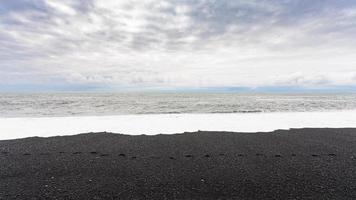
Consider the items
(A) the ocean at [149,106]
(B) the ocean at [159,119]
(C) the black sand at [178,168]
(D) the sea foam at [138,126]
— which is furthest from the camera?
(A) the ocean at [149,106]

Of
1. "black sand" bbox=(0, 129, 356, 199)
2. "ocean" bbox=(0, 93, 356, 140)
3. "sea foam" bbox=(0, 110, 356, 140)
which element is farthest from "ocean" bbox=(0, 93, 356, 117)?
"black sand" bbox=(0, 129, 356, 199)

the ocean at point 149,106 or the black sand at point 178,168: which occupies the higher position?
the black sand at point 178,168

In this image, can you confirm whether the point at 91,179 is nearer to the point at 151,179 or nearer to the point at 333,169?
the point at 151,179

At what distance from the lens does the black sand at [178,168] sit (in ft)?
16.2

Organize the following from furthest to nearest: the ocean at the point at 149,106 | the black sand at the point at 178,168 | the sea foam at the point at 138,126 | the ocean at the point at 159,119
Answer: the ocean at the point at 149,106 < the ocean at the point at 159,119 < the sea foam at the point at 138,126 < the black sand at the point at 178,168

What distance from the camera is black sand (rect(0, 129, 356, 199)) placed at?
4.94 meters

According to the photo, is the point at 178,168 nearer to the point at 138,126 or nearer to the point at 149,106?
the point at 138,126

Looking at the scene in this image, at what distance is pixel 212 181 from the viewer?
551 cm

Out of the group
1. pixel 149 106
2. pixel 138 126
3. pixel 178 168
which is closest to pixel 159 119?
pixel 138 126

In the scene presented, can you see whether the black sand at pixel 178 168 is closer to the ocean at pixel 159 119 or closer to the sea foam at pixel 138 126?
the sea foam at pixel 138 126

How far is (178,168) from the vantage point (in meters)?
6.43

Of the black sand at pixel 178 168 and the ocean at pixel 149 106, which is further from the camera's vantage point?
the ocean at pixel 149 106

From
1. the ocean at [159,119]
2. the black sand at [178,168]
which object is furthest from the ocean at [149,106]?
the black sand at [178,168]

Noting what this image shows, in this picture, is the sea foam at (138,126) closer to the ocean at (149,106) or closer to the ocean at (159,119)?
the ocean at (159,119)
